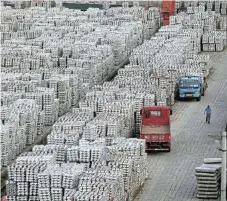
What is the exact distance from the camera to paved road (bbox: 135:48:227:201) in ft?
76.7

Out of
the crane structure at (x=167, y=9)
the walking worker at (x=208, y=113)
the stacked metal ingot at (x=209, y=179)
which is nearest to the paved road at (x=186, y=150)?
the walking worker at (x=208, y=113)

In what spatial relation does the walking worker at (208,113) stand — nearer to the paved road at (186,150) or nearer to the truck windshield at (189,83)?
the paved road at (186,150)

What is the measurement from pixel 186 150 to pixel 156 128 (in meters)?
1.19

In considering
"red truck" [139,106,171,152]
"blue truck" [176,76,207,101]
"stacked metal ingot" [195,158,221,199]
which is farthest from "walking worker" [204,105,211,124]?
"stacked metal ingot" [195,158,221,199]

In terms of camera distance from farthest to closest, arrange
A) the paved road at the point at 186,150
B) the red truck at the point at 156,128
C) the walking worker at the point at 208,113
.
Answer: the walking worker at the point at 208,113, the red truck at the point at 156,128, the paved road at the point at 186,150

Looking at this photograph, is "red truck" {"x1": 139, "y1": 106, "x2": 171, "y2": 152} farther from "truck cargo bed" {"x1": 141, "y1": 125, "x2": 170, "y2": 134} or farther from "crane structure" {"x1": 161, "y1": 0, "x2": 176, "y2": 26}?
"crane structure" {"x1": 161, "y1": 0, "x2": 176, "y2": 26}

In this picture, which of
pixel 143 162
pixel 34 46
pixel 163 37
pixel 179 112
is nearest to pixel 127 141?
pixel 143 162

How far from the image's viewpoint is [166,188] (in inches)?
931

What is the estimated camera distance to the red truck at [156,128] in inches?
1049

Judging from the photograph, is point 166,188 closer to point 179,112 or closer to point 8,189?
point 8,189

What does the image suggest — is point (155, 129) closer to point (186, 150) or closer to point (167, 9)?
point (186, 150)

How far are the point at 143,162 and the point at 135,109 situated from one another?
4.90 metres

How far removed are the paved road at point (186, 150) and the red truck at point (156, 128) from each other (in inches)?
11.9

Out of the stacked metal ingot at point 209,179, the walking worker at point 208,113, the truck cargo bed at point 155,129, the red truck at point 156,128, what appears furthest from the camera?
the walking worker at point 208,113
